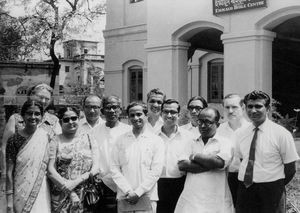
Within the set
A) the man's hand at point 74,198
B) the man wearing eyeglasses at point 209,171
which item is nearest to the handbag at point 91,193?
the man's hand at point 74,198

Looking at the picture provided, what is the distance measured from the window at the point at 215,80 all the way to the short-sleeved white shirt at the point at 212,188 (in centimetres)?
1314

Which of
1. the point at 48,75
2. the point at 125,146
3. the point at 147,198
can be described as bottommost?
the point at 147,198

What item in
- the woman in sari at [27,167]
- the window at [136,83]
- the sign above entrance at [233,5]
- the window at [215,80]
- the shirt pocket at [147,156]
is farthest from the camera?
the window at [136,83]

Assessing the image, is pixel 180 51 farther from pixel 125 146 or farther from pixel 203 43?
pixel 125 146

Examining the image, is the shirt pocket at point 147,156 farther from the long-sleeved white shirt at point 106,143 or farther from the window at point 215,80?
the window at point 215,80

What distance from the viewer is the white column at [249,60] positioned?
11.3 metres

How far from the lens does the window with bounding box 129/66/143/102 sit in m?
18.8

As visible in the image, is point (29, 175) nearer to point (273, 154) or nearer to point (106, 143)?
point (106, 143)

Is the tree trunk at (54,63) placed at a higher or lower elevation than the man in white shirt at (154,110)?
higher

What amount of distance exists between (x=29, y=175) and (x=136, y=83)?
14.4m

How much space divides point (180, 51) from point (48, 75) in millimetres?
10259

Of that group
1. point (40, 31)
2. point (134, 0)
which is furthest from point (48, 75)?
point (134, 0)

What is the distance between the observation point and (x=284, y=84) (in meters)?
16.7

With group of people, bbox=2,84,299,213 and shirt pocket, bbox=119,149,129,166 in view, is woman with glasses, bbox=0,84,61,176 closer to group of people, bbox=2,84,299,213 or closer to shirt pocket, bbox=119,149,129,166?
group of people, bbox=2,84,299,213
